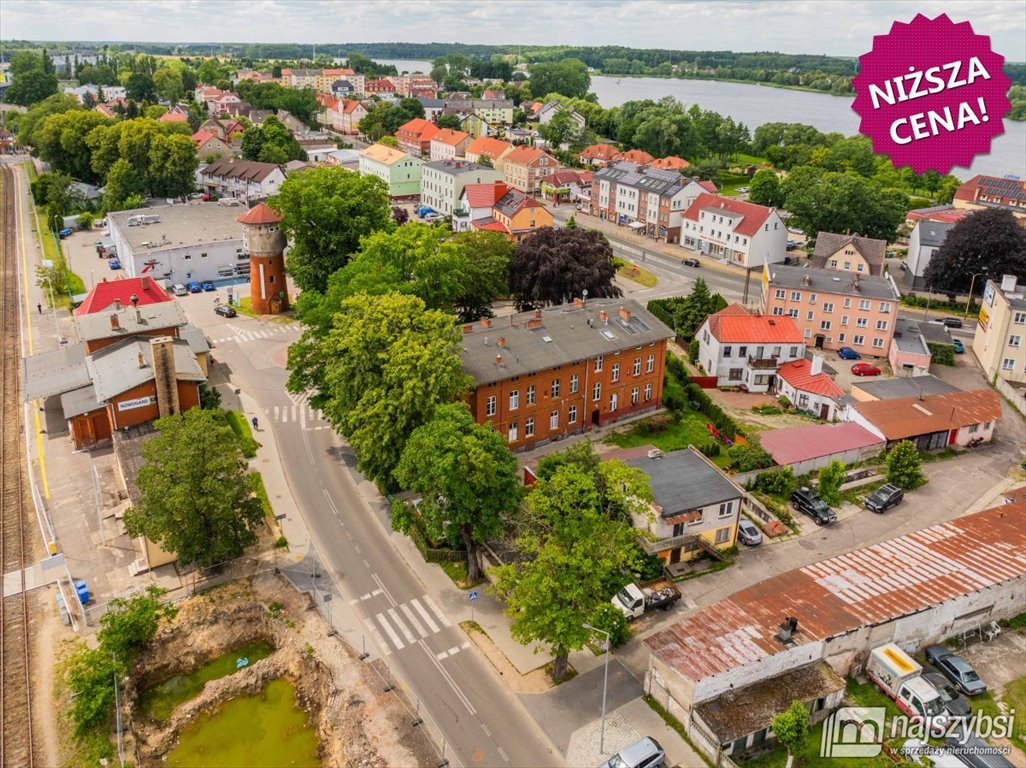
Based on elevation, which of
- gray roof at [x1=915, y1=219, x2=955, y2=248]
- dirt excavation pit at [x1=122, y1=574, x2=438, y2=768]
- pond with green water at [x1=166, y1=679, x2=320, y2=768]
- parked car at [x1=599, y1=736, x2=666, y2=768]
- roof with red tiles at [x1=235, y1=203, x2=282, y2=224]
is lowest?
pond with green water at [x1=166, y1=679, x2=320, y2=768]

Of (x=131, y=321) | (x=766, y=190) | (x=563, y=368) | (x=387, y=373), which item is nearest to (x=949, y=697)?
(x=563, y=368)

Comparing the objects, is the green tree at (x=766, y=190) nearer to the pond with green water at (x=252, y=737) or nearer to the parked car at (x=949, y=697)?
the parked car at (x=949, y=697)

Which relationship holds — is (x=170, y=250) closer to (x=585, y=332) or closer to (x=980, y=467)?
(x=585, y=332)

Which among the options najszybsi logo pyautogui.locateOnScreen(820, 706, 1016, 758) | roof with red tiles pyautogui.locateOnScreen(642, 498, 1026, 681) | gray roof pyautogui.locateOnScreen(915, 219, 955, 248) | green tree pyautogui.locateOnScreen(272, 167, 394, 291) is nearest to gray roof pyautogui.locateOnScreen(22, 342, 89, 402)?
green tree pyautogui.locateOnScreen(272, 167, 394, 291)

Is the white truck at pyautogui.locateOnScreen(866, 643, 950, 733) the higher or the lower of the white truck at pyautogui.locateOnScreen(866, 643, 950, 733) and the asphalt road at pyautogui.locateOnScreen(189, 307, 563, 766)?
the higher

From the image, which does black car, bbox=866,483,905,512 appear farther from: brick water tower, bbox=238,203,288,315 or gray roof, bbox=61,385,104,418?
brick water tower, bbox=238,203,288,315

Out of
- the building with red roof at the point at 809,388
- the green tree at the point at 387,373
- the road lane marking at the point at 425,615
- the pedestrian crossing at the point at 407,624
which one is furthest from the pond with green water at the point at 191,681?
the building with red roof at the point at 809,388
